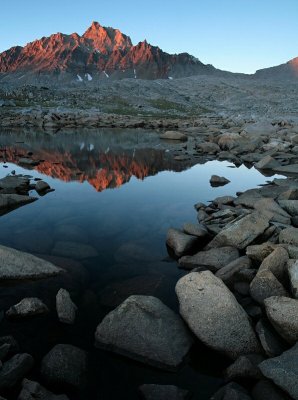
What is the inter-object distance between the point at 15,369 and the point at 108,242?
22.9ft

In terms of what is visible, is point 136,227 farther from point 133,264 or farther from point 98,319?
point 98,319

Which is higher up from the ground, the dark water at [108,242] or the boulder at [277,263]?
the boulder at [277,263]

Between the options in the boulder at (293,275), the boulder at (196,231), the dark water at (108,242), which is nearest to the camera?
the dark water at (108,242)

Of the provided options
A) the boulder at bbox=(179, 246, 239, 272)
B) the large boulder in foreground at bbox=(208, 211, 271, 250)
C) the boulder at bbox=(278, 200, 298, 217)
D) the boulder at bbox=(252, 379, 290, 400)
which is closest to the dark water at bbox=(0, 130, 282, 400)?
the boulder at bbox=(179, 246, 239, 272)

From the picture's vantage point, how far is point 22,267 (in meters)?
10.3

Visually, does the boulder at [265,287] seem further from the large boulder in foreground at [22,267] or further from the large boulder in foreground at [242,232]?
the large boulder in foreground at [22,267]

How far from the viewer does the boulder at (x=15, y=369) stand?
6473mm

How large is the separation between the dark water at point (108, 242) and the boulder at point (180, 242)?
0.40 m

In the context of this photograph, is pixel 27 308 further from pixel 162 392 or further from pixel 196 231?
pixel 196 231

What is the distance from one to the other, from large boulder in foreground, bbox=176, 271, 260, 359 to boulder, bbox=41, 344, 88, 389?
2.51m

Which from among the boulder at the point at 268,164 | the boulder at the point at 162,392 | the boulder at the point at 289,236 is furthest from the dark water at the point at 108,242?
the boulder at the point at 289,236

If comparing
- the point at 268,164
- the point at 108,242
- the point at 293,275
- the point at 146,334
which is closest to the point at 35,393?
the point at 146,334

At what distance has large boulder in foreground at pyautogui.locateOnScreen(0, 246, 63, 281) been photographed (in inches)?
399

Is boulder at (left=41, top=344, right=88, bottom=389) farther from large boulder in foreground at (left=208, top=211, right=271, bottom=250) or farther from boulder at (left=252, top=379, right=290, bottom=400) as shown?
large boulder in foreground at (left=208, top=211, right=271, bottom=250)
